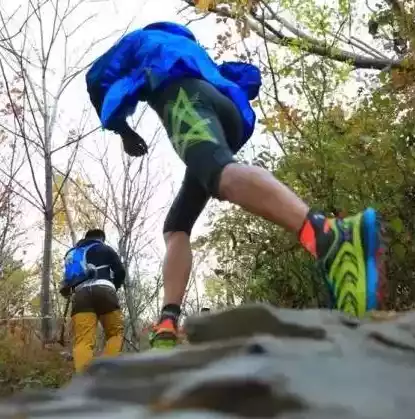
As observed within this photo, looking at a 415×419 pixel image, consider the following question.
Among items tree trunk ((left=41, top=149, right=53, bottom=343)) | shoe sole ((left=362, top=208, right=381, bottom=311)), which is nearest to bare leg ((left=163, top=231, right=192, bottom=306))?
shoe sole ((left=362, top=208, right=381, bottom=311))

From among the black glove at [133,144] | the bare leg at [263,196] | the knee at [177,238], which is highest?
the black glove at [133,144]

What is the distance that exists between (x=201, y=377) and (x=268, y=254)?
4361 millimetres

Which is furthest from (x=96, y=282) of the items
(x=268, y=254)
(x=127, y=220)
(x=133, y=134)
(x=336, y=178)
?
(x=127, y=220)

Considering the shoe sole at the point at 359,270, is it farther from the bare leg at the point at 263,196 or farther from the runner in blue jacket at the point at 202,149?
the bare leg at the point at 263,196

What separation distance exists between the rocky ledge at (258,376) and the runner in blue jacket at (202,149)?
0.46m

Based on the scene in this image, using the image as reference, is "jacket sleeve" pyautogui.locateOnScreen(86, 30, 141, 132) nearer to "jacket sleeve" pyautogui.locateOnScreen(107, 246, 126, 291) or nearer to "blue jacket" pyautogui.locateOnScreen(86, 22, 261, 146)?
"blue jacket" pyautogui.locateOnScreen(86, 22, 261, 146)

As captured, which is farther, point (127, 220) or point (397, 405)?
point (127, 220)

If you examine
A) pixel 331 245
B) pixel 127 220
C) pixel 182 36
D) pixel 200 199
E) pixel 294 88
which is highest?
pixel 127 220

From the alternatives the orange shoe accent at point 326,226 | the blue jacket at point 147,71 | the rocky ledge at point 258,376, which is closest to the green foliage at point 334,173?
the blue jacket at point 147,71

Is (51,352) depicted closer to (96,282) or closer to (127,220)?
(96,282)

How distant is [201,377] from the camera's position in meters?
1.06

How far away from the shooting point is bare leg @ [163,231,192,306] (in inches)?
110

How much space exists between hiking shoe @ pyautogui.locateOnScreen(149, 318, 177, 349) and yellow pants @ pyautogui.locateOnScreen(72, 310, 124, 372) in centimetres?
278

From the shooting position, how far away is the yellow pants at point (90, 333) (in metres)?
5.46
